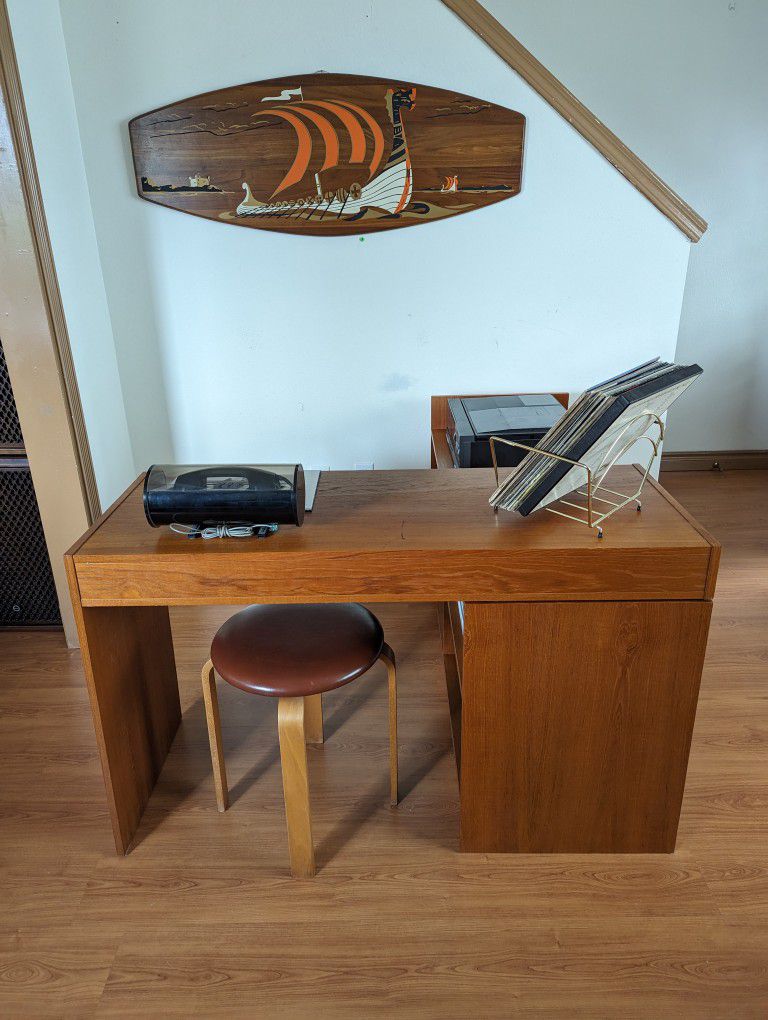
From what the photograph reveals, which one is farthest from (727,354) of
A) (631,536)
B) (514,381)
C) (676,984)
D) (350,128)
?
(676,984)

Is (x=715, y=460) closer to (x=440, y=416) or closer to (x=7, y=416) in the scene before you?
(x=440, y=416)

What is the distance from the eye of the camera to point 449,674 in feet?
7.40

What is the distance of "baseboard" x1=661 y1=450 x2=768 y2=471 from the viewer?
4.05 m


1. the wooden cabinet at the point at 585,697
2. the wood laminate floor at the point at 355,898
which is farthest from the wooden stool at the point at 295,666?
the wooden cabinet at the point at 585,697

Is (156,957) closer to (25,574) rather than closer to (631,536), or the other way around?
(631,536)

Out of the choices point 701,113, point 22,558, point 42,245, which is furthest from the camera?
point 701,113

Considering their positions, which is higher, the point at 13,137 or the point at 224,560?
the point at 13,137

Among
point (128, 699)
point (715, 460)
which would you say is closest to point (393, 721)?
point (128, 699)

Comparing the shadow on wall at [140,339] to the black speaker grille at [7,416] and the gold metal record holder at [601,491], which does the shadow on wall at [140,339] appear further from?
the gold metal record holder at [601,491]

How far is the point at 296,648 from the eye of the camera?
159 cm

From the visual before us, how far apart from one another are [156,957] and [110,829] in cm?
39

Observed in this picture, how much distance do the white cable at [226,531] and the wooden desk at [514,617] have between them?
0.02 m

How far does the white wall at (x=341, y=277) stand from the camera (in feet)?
7.52

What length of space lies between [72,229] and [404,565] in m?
1.72
